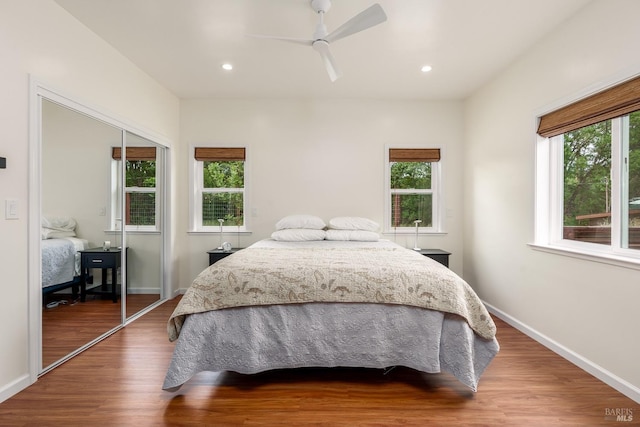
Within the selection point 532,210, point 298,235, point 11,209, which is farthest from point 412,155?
point 11,209

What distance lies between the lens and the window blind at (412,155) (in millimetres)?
3994

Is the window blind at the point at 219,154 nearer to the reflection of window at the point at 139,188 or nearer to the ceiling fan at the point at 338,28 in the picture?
the reflection of window at the point at 139,188

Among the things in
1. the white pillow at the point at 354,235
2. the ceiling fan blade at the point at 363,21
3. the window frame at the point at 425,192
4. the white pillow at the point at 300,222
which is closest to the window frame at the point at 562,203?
the window frame at the point at 425,192

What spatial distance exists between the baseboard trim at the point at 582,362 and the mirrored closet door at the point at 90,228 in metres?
3.79

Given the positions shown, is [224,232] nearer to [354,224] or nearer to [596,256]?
[354,224]

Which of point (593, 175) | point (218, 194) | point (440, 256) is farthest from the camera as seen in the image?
point (218, 194)

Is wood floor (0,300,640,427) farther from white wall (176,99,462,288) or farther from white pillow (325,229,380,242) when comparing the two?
white wall (176,99,462,288)

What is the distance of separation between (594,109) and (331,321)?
7.73 feet

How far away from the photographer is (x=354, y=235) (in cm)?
346

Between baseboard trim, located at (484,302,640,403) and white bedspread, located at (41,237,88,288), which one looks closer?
baseboard trim, located at (484,302,640,403)

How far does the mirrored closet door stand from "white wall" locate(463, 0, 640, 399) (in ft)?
12.5

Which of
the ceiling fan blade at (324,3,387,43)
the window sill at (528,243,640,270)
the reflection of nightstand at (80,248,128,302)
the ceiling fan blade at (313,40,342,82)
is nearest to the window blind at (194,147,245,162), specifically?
the reflection of nightstand at (80,248,128,302)

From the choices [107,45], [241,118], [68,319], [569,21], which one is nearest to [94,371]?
[68,319]

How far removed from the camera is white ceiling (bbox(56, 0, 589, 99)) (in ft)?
7.27
